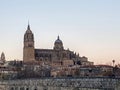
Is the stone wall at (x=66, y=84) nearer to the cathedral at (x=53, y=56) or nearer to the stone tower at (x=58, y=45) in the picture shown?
the cathedral at (x=53, y=56)

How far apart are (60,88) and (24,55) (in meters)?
96.0

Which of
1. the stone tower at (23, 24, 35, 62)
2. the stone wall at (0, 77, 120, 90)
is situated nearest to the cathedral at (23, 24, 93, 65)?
the stone tower at (23, 24, 35, 62)

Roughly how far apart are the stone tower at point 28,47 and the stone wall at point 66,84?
75.7m

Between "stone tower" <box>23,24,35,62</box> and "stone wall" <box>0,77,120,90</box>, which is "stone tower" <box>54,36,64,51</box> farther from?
"stone wall" <box>0,77,120,90</box>

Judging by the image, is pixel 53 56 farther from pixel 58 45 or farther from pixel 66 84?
pixel 66 84

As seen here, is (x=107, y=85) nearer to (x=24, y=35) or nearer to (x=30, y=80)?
(x=30, y=80)

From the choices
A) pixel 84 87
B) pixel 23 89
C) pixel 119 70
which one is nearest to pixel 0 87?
pixel 23 89

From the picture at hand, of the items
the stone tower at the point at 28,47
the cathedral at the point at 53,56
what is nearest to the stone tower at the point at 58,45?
the cathedral at the point at 53,56

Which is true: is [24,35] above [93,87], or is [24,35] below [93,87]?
above

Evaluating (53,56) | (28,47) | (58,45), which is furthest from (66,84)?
(58,45)

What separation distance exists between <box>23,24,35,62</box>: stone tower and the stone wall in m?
75.7

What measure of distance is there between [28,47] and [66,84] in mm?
95293

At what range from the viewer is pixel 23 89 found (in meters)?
67.3

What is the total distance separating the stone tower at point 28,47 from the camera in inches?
5846
